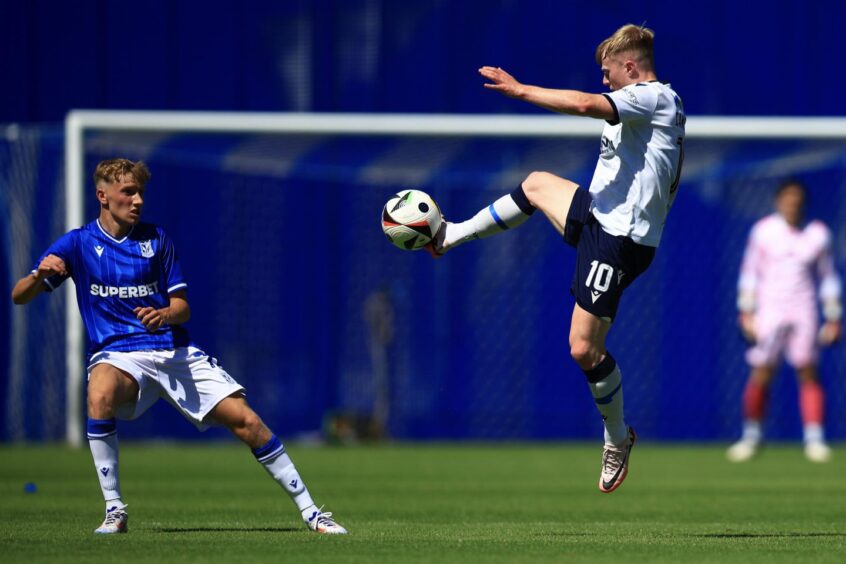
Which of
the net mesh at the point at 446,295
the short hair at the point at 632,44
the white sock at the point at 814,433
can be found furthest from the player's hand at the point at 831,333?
the short hair at the point at 632,44

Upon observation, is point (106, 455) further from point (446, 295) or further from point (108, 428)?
point (446, 295)

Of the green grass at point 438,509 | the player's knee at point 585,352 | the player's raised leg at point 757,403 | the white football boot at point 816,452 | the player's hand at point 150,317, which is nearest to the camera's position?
the green grass at point 438,509

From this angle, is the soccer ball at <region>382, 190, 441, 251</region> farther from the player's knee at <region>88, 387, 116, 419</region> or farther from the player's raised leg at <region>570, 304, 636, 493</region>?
the player's knee at <region>88, 387, 116, 419</region>

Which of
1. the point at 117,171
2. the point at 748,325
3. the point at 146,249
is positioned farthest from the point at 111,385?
the point at 748,325

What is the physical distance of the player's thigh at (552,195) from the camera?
7.37 meters

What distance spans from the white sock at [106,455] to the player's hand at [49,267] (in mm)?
702

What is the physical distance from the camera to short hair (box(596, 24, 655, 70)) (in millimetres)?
7176

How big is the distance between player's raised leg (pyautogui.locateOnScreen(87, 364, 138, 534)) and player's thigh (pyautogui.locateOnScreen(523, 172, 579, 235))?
2.18 metres

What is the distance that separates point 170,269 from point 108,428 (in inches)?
32.8

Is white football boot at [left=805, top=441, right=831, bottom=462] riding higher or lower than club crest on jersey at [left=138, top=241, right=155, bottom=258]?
lower

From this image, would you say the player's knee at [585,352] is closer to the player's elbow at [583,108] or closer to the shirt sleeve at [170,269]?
the player's elbow at [583,108]

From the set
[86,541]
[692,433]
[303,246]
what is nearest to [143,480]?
[86,541]

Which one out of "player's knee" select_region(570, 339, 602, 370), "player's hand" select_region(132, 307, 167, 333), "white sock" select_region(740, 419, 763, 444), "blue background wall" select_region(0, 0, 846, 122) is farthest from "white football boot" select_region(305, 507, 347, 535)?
"blue background wall" select_region(0, 0, 846, 122)

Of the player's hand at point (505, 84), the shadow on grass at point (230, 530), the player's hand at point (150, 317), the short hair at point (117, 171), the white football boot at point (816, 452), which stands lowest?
the white football boot at point (816, 452)
